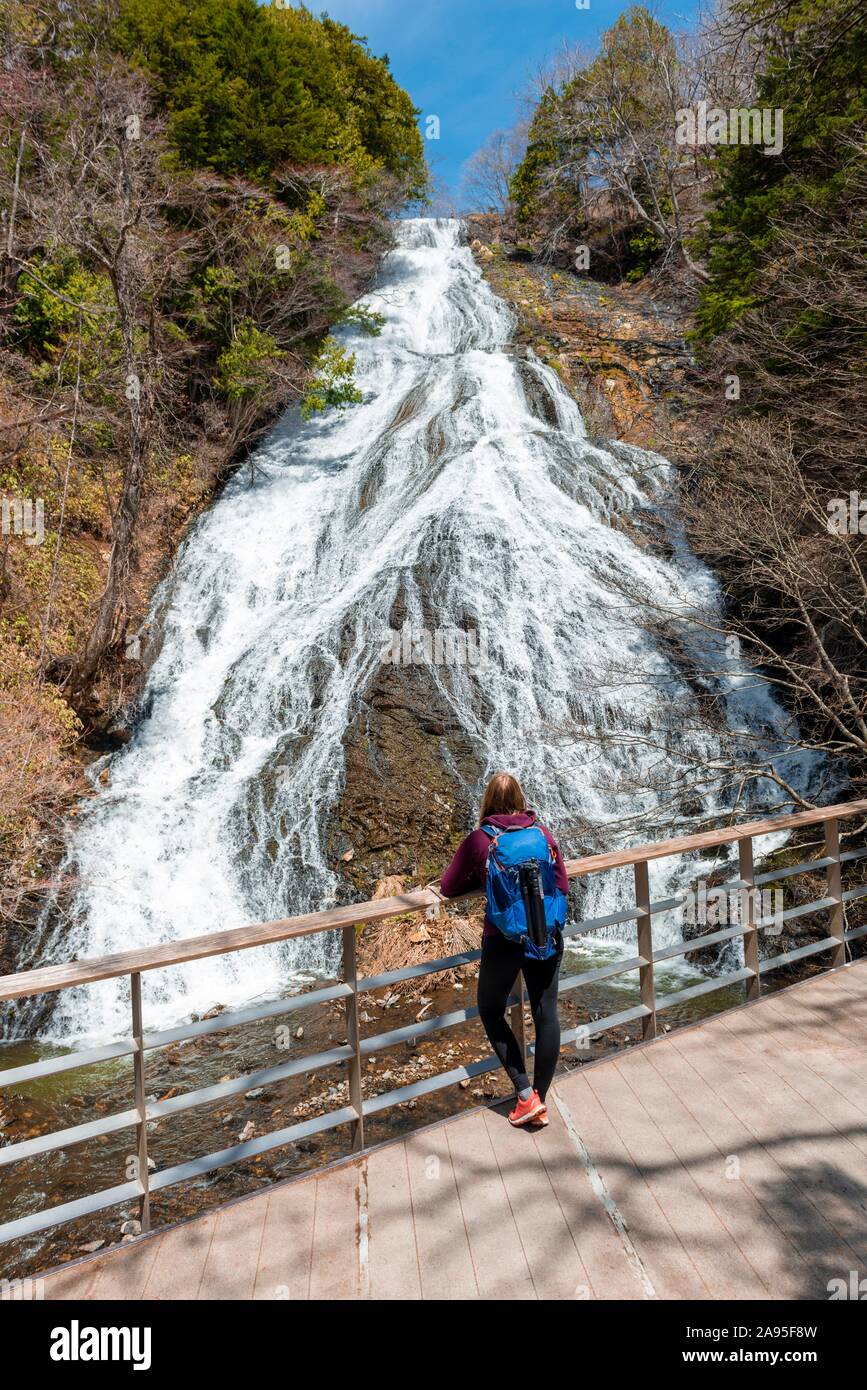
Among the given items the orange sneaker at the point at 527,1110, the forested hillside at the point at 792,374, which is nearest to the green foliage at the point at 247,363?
the forested hillside at the point at 792,374

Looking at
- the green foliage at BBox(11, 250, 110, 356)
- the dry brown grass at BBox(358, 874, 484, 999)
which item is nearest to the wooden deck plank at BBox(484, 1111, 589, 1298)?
the dry brown grass at BBox(358, 874, 484, 999)

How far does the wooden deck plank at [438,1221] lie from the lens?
277cm


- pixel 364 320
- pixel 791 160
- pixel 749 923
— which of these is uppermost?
pixel 364 320

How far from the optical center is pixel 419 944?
848 centimetres

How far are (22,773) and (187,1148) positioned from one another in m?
5.77

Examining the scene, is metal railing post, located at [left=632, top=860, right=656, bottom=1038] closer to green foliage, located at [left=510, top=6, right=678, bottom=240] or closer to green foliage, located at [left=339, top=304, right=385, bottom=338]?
green foliage, located at [left=339, top=304, right=385, bottom=338]

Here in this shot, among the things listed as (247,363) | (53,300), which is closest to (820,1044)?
(53,300)

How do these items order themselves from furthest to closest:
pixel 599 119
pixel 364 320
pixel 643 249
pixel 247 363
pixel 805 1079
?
pixel 643 249 < pixel 599 119 < pixel 364 320 < pixel 247 363 < pixel 805 1079

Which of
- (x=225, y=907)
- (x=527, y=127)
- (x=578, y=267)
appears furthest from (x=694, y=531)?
(x=527, y=127)

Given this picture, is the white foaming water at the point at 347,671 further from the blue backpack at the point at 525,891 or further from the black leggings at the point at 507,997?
the blue backpack at the point at 525,891

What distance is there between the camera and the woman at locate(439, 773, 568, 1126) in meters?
3.54

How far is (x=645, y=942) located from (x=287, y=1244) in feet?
7.44

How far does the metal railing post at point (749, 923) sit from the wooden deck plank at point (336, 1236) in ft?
8.78

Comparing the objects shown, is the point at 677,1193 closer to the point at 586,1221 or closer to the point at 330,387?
the point at 586,1221
